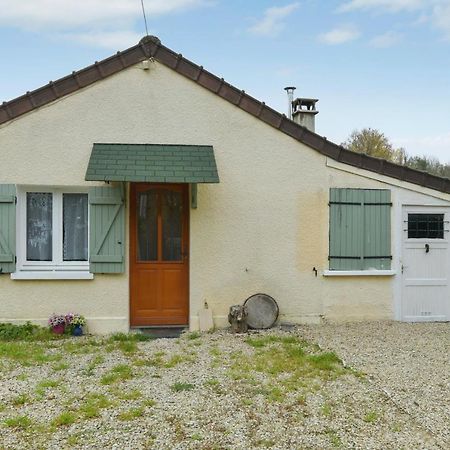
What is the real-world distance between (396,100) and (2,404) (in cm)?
1333

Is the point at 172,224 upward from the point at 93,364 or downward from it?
upward

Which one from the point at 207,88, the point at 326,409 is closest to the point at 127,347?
the point at 326,409

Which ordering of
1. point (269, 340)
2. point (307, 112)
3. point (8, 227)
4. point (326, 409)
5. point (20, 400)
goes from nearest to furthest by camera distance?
point (326, 409) → point (20, 400) → point (269, 340) → point (8, 227) → point (307, 112)

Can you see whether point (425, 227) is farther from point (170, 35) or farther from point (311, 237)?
point (170, 35)

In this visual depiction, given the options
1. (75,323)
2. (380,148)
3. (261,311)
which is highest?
(380,148)

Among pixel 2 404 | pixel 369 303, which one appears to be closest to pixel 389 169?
pixel 369 303

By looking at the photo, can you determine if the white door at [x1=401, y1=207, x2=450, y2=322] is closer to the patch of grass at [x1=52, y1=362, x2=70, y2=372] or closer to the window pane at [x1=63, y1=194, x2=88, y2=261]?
the window pane at [x1=63, y1=194, x2=88, y2=261]

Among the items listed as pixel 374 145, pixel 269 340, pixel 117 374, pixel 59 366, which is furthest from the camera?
pixel 374 145

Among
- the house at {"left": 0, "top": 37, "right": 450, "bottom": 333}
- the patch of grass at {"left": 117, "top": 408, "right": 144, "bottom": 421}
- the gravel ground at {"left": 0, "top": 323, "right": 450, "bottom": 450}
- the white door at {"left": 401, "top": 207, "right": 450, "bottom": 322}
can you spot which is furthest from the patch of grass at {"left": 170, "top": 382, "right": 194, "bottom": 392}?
the white door at {"left": 401, "top": 207, "right": 450, "bottom": 322}

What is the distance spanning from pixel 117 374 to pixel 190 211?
3316mm

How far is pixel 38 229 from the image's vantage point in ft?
27.0

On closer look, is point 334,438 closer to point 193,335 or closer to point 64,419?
point 64,419

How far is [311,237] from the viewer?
864 centimetres

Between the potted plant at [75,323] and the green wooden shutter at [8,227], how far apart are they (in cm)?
124
